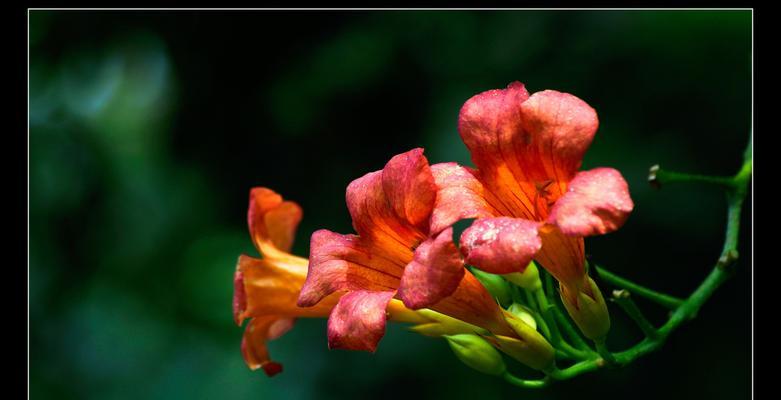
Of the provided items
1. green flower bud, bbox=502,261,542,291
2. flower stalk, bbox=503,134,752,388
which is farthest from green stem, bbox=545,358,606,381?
green flower bud, bbox=502,261,542,291

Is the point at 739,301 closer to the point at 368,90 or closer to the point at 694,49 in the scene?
the point at 694,49

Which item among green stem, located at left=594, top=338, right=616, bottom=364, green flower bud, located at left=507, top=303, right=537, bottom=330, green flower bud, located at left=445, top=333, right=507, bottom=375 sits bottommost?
green flower bud, located at left=445, top=333, right=507, bottom=375

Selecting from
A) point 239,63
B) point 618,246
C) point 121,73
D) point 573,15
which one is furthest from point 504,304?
point 121,73

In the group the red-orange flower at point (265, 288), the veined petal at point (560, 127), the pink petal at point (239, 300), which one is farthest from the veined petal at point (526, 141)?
the pink petal at point (239, 300)

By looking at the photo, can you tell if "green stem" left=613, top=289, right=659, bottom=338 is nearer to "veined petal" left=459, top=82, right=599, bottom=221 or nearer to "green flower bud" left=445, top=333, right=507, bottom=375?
"veined petal" left=459, top=82, right=599, bottom=221

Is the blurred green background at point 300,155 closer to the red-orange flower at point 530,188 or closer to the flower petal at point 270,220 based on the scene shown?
the flower petal at point 270,220

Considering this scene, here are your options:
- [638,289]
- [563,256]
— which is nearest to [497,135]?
[563,256]
